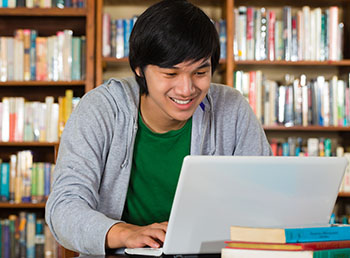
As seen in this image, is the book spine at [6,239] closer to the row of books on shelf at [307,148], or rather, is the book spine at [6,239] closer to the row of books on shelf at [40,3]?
the row of books on shelf at [40,3]

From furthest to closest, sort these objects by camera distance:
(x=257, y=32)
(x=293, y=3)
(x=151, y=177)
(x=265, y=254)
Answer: (x=293, y=3) → (x=257, y=32) → (x=151, y=177) → (x=265, y=254)

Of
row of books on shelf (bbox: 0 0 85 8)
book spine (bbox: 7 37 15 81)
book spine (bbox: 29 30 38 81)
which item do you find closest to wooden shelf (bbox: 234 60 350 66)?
row of books on shelf (bbox: 0 0 85 8)

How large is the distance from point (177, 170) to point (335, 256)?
2.40ft

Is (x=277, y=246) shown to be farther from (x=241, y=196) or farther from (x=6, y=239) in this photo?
(x=6, y=239)

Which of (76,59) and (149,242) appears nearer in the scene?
(149,242)

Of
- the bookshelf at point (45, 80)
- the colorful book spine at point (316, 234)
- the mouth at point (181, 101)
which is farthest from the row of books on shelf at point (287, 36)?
the colorful book spine at point (316, 234)

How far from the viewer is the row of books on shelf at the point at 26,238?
2.81 m

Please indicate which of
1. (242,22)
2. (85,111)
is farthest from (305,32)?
(85,111)

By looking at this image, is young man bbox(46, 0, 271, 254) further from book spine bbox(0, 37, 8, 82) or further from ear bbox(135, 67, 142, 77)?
book spine bbox(0, 37, 8, 82)

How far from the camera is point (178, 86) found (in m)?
1.30

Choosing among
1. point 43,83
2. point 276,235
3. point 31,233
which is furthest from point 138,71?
point 31,233

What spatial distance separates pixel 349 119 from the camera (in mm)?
2859

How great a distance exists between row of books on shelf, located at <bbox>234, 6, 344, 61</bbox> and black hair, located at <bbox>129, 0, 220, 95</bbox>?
1.60 metres

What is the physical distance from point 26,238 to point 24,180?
32cm
